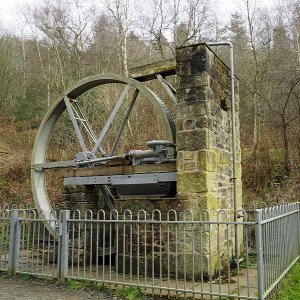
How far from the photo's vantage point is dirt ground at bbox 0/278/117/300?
481cm

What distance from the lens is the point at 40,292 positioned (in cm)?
507

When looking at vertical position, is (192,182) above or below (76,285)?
above

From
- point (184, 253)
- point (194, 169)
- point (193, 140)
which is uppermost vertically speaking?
point (193, 140)

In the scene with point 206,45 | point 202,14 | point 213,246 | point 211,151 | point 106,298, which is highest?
point 202,14

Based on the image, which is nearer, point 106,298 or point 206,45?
point 106,298

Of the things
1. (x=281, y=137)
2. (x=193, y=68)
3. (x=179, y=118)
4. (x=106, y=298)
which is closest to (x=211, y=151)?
(x=179, y=118)

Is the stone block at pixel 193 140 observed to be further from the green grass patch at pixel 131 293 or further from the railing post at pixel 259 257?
the green grass patch at pixel 131 293

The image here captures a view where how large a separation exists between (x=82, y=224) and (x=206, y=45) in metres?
3.89

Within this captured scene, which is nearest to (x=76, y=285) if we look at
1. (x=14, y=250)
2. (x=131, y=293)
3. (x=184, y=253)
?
(x=131, y=293)

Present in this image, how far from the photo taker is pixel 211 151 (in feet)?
18.6

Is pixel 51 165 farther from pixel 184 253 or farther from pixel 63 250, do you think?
pixel 184 253

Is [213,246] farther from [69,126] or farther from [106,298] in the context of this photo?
[69,126]

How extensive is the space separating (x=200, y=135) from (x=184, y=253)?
1.78m

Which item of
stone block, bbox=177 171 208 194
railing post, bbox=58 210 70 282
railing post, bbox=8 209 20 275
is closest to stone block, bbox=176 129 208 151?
stone block, bbox=177 171 208 194
